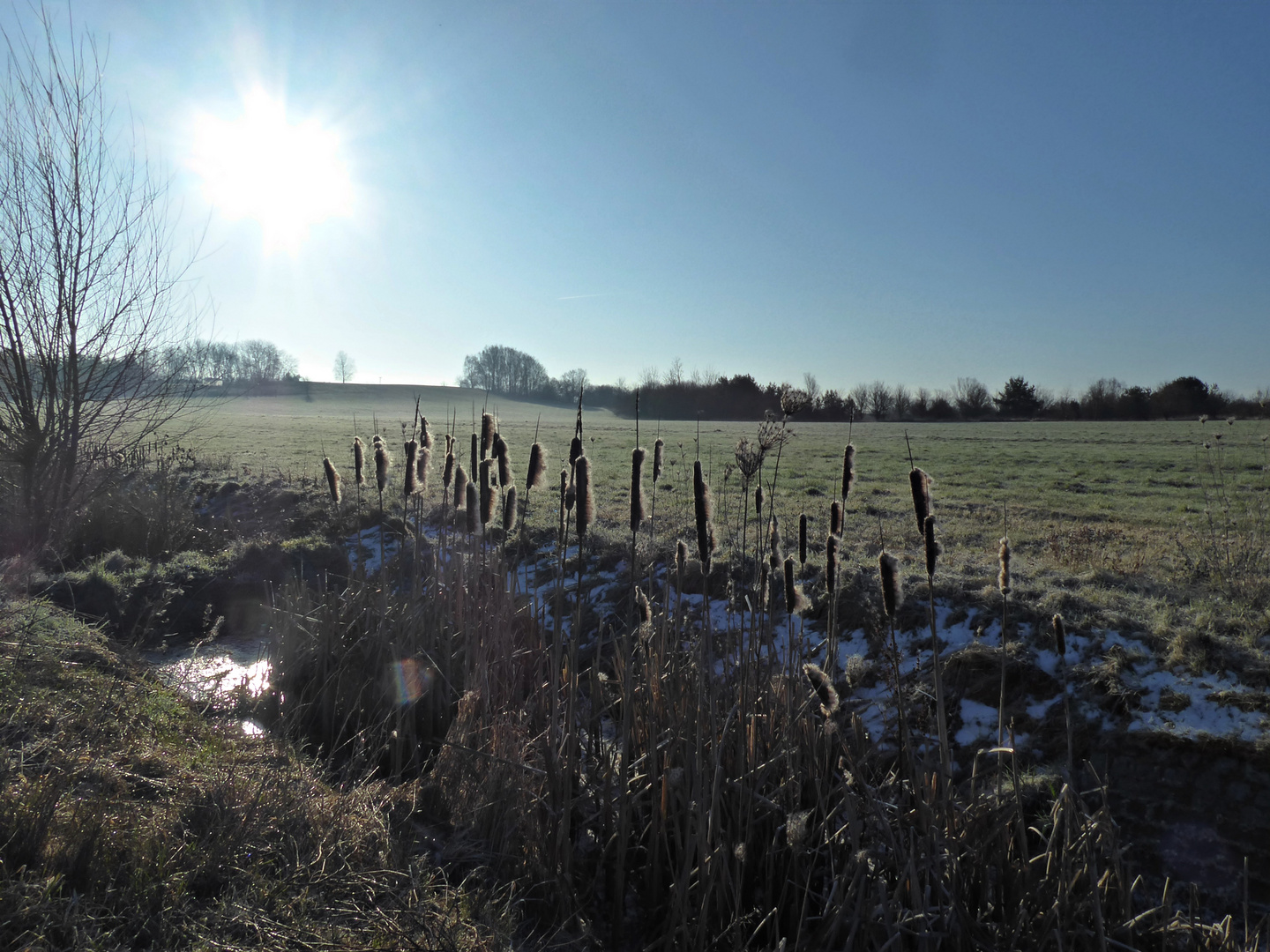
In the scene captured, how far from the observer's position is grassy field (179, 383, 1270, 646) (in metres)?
5.08

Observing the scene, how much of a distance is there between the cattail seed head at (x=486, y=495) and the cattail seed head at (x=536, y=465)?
1.18 ft

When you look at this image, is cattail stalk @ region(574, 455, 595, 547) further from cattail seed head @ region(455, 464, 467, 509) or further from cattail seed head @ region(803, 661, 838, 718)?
cattail seed head @ region(455, 464, 467, 509)

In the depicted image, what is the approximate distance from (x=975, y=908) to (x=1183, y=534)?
6.73 meters

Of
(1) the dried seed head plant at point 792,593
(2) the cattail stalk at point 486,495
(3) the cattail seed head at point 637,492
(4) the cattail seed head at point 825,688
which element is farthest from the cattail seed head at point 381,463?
(4) the cattail seed head at point 825,688

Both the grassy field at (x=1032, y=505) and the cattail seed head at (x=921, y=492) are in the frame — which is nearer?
the cattail seed head at (x=921, y=492)

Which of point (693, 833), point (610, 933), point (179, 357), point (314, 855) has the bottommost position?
point (610, 933)

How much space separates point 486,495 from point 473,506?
0.35 ft

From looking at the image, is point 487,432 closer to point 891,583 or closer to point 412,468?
point 412,468

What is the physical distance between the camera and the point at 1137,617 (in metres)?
4.66

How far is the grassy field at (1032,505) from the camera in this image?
508cm

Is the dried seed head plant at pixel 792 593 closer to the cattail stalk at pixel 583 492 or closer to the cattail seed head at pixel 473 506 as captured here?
the cattail stalk at pixel 583 492

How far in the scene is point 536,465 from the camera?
11.6 feet

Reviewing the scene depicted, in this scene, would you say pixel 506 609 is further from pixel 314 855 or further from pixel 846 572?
pixel 846 572

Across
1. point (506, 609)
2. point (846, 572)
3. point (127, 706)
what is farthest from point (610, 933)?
point (846, 572)
